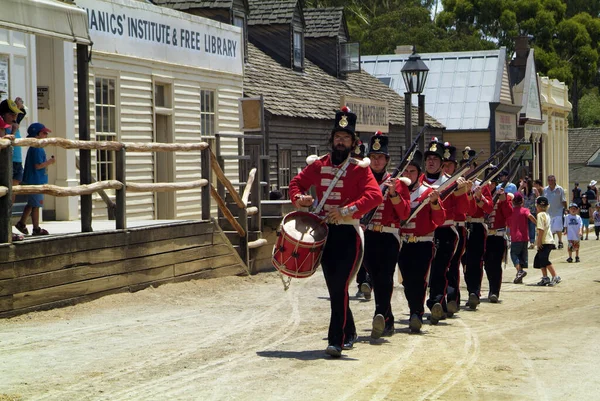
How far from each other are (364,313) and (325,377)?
4603 mm

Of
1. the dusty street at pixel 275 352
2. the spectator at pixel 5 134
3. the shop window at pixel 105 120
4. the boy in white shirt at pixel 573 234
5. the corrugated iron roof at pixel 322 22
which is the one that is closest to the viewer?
the dusty street at pixel 275 352

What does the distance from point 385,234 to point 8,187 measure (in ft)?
12.8

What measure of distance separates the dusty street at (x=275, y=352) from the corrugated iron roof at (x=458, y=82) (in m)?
27.0

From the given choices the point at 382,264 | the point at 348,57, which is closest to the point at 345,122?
the point at 382,264

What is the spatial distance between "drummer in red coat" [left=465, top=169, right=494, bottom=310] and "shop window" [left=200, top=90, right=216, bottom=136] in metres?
9.01

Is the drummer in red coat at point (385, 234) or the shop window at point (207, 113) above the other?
the shop window at point (207, 113)

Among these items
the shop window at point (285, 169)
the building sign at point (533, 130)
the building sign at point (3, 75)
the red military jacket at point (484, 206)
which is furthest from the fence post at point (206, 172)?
the building sign at point (533, 130)

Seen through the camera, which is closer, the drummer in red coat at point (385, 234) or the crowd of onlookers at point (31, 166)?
the drummer in red coat at point (385, 234)

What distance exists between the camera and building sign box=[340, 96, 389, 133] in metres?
29.4

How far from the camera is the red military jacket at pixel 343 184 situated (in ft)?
32.7

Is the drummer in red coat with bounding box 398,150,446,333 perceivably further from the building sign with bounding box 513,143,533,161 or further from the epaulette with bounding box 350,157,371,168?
the building sign with bounding box 513,143,533,161

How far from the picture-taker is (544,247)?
1786 cm

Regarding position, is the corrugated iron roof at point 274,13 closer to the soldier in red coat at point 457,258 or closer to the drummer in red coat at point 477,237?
the drummer in red coat at point 477,237

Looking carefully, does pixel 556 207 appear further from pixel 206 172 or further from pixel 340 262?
pixel 340 262
